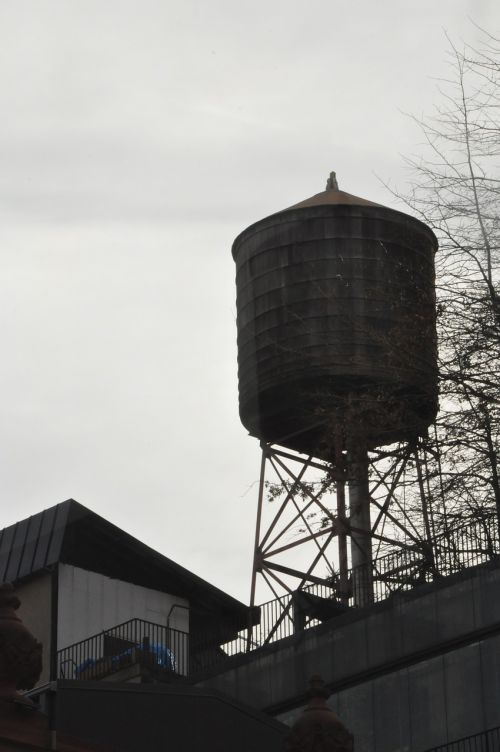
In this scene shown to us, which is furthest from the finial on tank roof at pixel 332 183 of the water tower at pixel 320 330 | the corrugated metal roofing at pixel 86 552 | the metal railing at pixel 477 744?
the metal railing at pixel 477 744

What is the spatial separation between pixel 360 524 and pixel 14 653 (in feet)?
73.9

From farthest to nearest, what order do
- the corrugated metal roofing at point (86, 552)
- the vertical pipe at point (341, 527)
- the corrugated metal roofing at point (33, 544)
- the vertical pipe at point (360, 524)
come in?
1. the corrugated metal roofing at point (86, 552)
2. the corrugated metal roofing at point (33, 544)
3. the vertical pipe at point (341, 527)
4. the vertical pipe at point (360, 524)

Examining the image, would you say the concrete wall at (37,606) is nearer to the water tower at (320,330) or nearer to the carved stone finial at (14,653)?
the water tower at (320,330)

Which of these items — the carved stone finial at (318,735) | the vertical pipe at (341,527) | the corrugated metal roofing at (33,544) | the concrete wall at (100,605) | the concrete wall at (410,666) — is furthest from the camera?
the corrugated metal roofing at (33,544)

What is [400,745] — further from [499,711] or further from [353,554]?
[353,554]

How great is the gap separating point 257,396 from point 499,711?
1272 centimetres

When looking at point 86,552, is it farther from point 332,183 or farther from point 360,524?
point 332,183

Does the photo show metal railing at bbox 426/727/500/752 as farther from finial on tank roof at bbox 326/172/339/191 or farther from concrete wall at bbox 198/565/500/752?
finial on tank roof at bbox 326/172/339/191

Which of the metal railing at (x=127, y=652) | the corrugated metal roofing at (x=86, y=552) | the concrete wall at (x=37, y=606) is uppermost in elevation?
the corrugated metal roofing at (x=86, y=552)

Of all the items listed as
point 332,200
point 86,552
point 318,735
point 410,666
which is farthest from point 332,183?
point 318,735

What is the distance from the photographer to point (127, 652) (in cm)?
4062

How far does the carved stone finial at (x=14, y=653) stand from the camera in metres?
21.9

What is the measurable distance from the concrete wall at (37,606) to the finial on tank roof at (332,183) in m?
11.6

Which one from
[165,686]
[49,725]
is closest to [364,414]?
[165,686]
